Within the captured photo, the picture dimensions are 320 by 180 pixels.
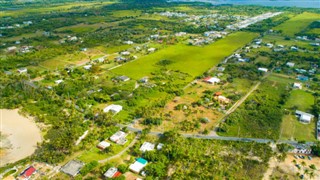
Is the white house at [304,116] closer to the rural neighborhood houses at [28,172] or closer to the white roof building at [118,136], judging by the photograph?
the white roof building at [118,136]

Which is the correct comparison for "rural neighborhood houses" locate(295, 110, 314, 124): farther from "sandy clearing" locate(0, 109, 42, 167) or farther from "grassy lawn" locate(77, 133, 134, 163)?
"sandy clearing" locate(0, 109, 42, 167)

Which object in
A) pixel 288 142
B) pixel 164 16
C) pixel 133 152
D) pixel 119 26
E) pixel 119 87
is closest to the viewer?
pixel 133 152

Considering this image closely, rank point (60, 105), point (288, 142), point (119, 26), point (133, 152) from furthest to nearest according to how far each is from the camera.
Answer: point (119, 26), point (60, 105), point (288, 142), point (133, 152)

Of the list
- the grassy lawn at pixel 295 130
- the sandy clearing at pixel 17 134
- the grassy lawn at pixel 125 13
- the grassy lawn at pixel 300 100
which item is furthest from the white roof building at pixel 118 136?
the grassy lawn at pixel 125 13

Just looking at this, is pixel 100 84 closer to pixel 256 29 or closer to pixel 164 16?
pixel 256 29

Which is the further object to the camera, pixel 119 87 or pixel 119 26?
pixel 119 26

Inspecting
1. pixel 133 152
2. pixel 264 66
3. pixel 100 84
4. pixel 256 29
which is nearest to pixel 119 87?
pixel 100 84

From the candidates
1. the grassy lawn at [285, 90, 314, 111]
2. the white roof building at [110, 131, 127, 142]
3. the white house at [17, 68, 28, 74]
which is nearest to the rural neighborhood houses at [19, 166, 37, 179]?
the white roof building at [110, 131, 127, 142]
